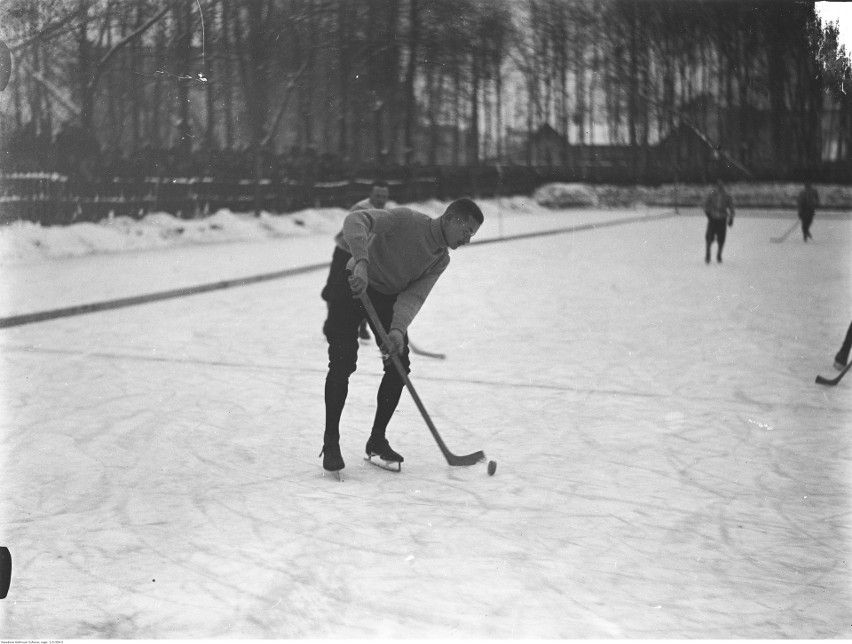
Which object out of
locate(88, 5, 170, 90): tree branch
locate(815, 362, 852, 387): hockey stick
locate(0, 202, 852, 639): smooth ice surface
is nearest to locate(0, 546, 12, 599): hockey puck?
locate(0, 202, 852, 639): smooth ice surface

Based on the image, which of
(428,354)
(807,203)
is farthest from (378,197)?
(807,203)

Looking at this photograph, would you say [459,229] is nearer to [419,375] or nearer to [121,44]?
[419,375]

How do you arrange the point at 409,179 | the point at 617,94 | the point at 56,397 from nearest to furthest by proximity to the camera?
the point at 56,397 → the point at 617,94 → the point at 409,179

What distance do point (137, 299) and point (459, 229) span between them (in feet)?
27.0

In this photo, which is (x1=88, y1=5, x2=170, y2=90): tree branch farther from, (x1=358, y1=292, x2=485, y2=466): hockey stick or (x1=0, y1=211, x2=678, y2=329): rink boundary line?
(x1=358, y1=292, x2=485, y2=466): hockey stick

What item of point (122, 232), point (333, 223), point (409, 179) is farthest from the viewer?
point (333, 223)

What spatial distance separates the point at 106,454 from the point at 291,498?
52.3 inches

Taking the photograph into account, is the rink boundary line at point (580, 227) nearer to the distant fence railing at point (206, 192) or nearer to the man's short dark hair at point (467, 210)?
the distant fence railing at point (206, 192)

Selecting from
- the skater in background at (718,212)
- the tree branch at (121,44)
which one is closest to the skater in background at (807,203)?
the skater in background at (718,212)

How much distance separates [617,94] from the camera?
10555 mm

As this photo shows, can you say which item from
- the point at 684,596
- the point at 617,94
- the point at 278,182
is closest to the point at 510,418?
the point at 684,596

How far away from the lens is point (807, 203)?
17.5 m

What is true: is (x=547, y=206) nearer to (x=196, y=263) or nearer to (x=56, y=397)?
(x=196, y=263)

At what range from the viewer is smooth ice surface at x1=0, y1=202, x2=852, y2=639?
3.16 metres
